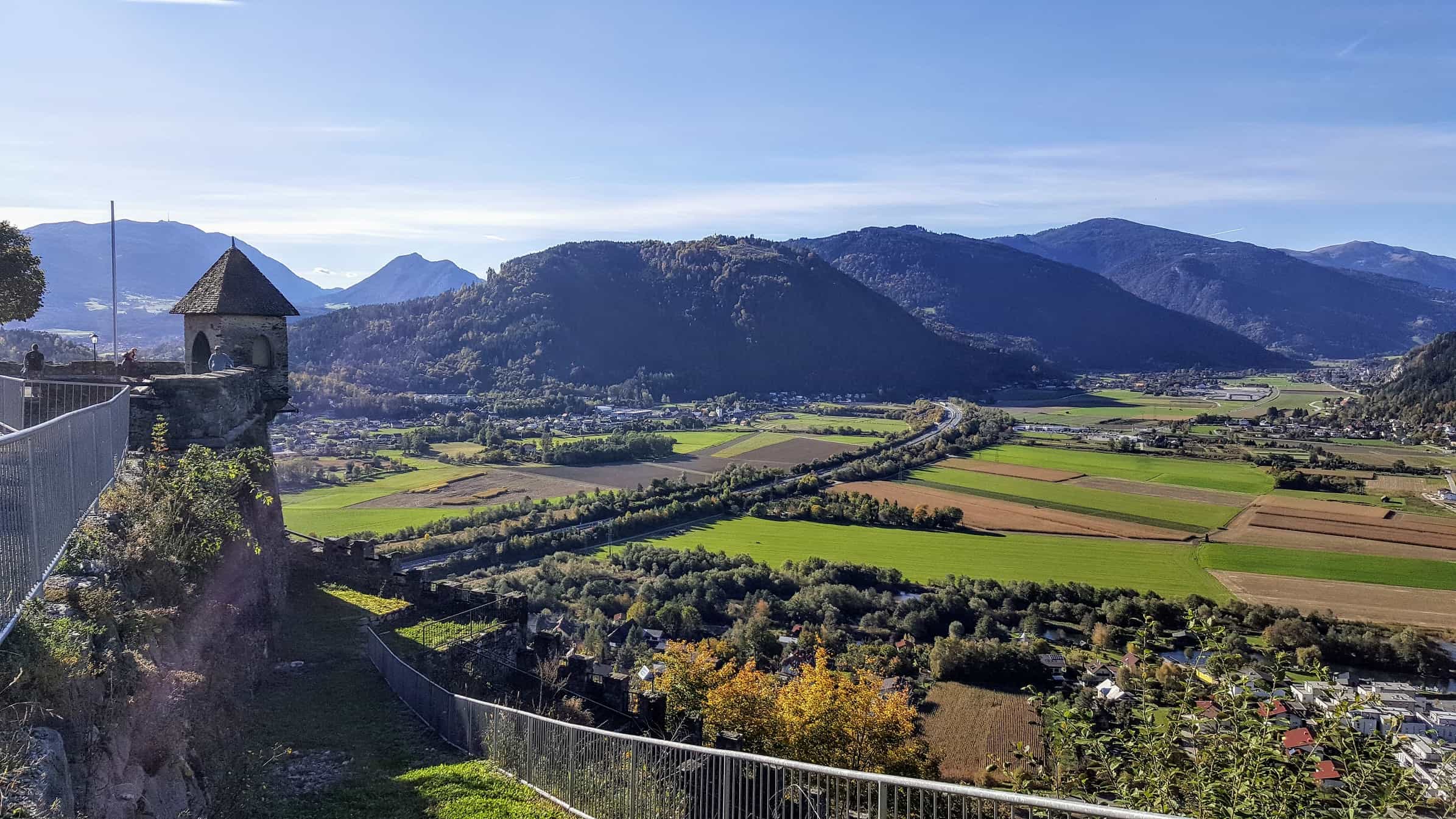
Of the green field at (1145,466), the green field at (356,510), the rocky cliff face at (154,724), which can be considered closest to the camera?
the rocky cliff face at (154,724)

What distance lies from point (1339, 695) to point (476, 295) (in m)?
177

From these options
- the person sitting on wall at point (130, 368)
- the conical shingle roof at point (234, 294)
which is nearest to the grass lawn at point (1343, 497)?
the conical shingle roof at point (234, 294)

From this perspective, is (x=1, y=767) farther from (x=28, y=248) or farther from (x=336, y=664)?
(x=28, y=248)

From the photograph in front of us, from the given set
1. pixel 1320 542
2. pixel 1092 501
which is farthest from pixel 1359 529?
pixel 1092 501

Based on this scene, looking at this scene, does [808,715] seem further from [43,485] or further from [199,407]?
[43,485]

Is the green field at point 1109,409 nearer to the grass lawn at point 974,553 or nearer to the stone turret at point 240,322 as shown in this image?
the grass lawn at point 974,553

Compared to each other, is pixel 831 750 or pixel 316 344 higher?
pixel 316 344

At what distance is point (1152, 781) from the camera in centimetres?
702

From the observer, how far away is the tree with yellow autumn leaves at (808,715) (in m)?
18.0

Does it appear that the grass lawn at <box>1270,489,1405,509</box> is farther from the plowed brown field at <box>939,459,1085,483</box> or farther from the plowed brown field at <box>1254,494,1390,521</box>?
the plowed brown field at <box>939,459,1085,483</box>

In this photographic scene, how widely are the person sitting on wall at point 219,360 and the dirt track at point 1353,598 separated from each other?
4529 centimetres

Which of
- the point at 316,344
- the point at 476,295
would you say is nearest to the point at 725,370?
the point at 476,295

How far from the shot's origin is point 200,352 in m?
18.9

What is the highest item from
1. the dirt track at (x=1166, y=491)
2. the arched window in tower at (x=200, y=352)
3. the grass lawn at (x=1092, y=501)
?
the arched window in tower at (x=200, y=352)
